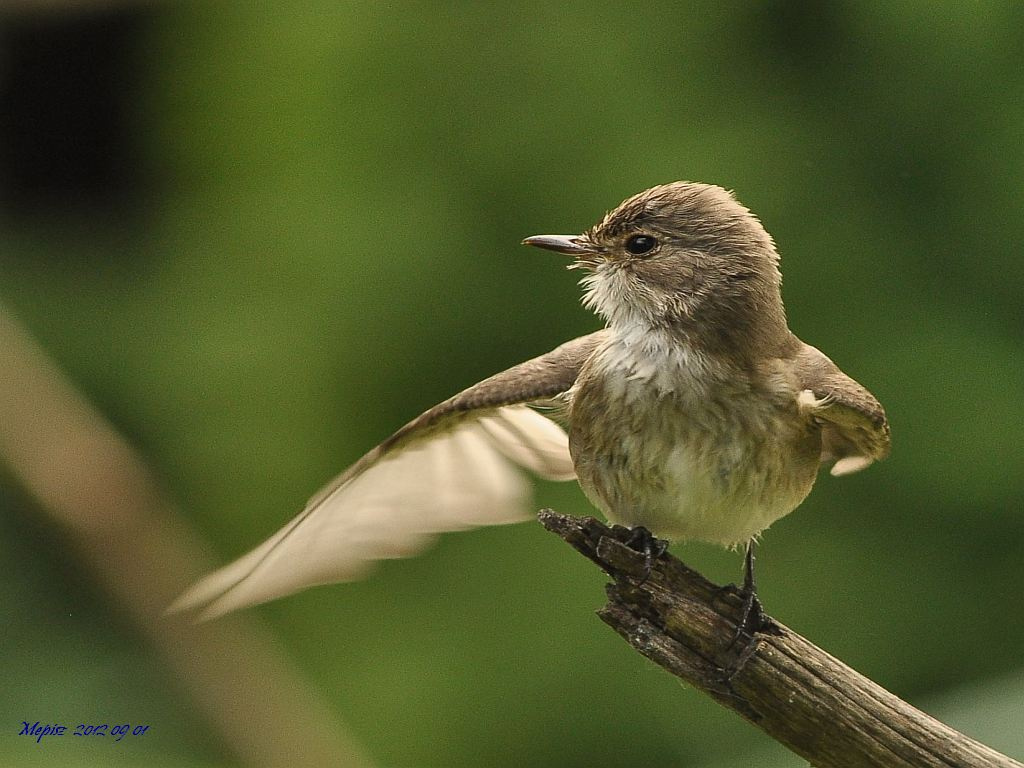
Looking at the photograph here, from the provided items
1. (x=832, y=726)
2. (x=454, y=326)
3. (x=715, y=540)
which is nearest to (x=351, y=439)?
(x=454, y=326)

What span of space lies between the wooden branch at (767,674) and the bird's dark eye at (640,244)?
0.92m

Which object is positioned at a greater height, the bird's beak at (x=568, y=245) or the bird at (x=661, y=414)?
the bird's beak at (x=568, y=245)

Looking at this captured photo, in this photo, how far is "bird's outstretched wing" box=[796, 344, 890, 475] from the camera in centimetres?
394

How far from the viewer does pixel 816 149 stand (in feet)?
20.5

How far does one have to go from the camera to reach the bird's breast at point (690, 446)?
388 centimetres

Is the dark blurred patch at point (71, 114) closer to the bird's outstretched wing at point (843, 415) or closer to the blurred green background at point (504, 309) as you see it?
the blurred green background at point (504, 309)

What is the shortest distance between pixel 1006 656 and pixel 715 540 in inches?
89.9

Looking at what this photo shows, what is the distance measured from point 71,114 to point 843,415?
4.66 m

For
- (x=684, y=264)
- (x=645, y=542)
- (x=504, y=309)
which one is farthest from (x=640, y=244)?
(x=504, y=309)

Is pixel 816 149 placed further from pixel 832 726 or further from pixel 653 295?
pixel 832 726

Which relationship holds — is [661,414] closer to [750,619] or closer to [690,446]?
[690,446]

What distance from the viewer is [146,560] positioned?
17.3ft

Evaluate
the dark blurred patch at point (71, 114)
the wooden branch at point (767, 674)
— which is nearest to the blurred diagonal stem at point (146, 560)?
the dark blurred patch at point (71, 114)

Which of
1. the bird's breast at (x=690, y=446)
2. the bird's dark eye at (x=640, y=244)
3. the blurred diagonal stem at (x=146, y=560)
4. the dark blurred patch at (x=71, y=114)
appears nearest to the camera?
the bird's breast at (x=690, y=446)
